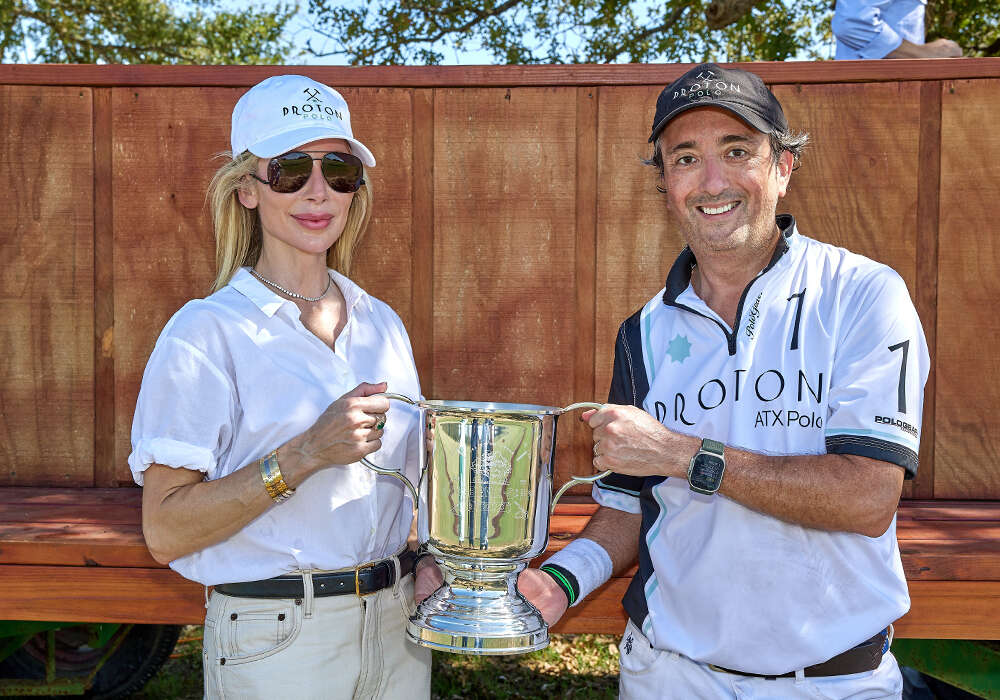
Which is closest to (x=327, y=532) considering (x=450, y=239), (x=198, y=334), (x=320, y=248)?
(x=198, y=334)

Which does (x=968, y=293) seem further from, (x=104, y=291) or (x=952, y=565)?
(x=104, y=291)

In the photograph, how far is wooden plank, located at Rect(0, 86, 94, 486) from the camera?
3148 millimetres

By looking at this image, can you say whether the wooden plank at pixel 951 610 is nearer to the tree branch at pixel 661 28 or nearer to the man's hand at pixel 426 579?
the man's hand at pixel 426 579

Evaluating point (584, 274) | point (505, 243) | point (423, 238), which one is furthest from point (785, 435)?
point (423, 238)

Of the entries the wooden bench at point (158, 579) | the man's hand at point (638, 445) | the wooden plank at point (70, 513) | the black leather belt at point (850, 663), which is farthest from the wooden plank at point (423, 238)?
the black leather belt at point (850, 663)

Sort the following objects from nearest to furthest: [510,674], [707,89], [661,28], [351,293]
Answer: [707,89], [351,293], [510,674], [661,28]

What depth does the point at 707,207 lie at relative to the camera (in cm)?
200

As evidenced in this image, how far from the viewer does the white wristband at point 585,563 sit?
208cm

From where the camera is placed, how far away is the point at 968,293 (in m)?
3.03

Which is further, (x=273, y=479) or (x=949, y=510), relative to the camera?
(x=949, y=510)

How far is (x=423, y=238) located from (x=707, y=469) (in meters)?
1.72

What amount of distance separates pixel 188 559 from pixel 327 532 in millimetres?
302

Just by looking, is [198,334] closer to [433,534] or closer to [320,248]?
[320,248]

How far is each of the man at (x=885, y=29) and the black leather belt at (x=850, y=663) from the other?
285 cm
